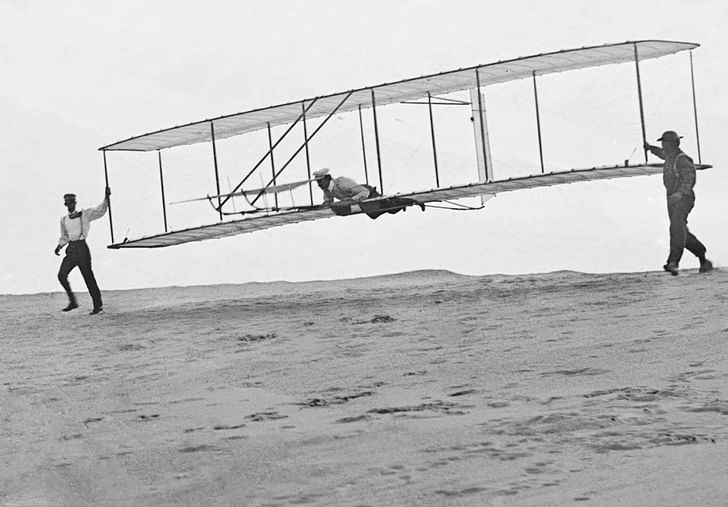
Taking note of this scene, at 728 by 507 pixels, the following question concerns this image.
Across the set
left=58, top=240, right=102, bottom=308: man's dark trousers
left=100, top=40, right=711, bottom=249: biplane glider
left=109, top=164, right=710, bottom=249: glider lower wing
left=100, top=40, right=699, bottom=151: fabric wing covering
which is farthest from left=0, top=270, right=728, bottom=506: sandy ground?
left=100, top=40, right=699, bottom=151: fabric wing covering

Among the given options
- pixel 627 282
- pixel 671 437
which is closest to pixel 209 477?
pixel 671 437

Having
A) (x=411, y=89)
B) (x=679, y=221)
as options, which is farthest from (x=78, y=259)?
(x=679, y=221)

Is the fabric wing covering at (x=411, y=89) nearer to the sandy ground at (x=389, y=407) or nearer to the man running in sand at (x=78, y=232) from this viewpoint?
Answer: the man running in sand at (x=78, y=232)

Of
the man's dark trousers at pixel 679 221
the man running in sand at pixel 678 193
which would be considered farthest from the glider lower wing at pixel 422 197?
the man's dark trousers at pixel 679 221

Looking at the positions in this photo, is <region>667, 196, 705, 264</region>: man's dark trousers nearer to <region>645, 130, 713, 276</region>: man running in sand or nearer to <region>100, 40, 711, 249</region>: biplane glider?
<region>645, 130, 713, 276</region>: man running in sand

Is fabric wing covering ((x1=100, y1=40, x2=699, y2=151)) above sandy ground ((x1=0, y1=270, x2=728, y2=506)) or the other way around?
above

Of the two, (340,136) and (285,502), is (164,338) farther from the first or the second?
(340,136)

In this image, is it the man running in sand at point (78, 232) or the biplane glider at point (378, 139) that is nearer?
the man running in sand at point (78, 232)
